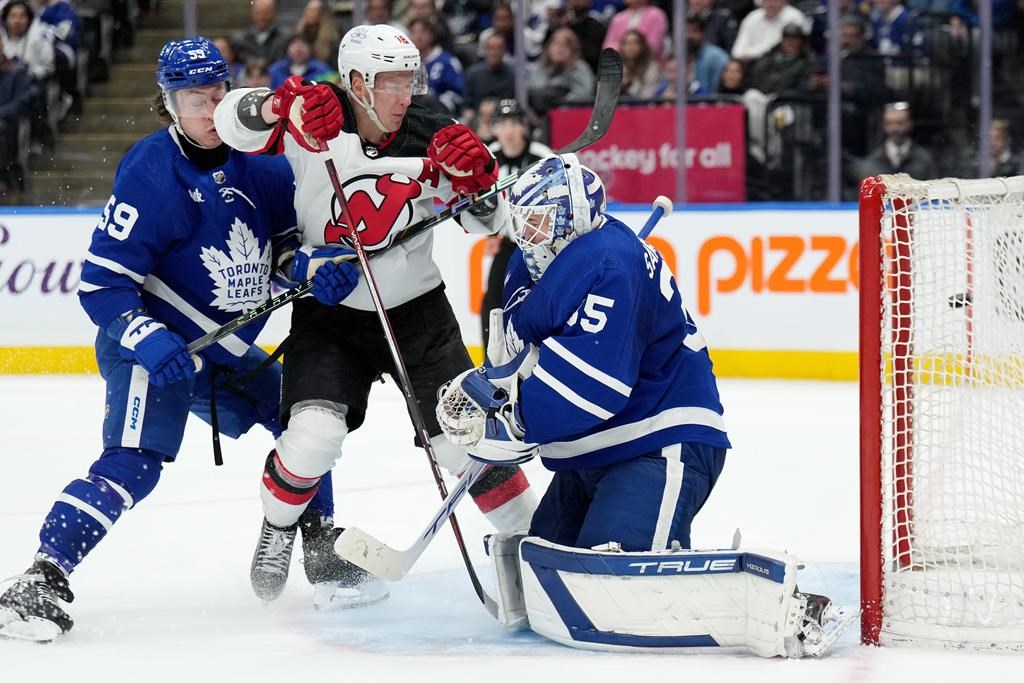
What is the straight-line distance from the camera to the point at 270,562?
9.98 feet

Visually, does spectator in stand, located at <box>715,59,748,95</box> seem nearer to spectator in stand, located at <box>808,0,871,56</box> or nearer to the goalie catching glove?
spectator in stand, located at <box>808,0,871,56</box>

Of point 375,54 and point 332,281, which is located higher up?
point 375,54

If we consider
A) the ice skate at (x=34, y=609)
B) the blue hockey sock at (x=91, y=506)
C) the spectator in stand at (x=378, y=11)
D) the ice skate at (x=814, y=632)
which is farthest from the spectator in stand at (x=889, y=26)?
the ice skate at (x=34, y=609)

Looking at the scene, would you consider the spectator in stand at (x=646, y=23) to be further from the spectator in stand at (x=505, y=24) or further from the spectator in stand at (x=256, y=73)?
the spectator in stand at (x=256, y=73)

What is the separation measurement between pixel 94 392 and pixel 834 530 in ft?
10.8

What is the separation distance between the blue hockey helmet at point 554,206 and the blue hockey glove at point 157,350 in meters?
0.67

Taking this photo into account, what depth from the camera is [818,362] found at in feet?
19.6

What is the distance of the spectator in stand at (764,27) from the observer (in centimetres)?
642

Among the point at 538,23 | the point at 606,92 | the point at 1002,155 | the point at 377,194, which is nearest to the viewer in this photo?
the point at 377,194

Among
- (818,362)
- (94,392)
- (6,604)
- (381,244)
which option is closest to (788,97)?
(818,362)

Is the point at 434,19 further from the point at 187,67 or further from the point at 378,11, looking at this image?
the point at 187,67

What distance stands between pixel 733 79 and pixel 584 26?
0.79 meters

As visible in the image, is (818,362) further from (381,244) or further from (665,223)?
(381,244)

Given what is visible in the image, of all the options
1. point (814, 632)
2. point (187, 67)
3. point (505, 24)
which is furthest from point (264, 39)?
point (814, 632)
